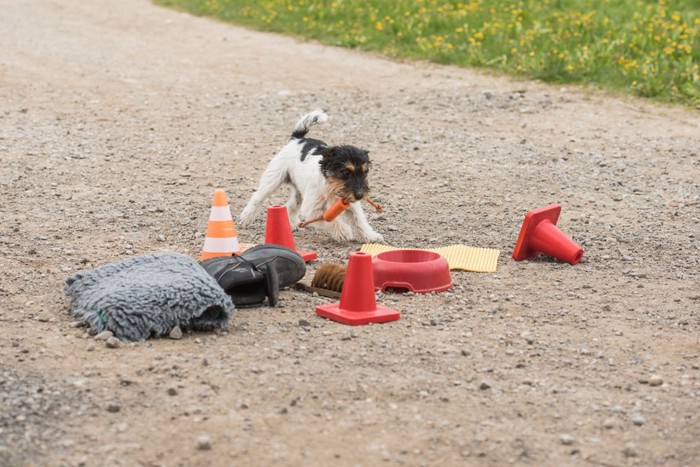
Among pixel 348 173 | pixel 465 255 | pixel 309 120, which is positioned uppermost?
pixel 309 120

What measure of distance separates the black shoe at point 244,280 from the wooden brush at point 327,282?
348 millimetres

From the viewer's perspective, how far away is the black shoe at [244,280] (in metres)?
5.43

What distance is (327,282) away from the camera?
582 cm

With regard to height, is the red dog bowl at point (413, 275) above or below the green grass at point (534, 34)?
below

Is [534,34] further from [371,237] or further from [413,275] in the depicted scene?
[413,275]

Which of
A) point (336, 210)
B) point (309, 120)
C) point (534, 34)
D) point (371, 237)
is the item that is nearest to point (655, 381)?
point (336, 210)

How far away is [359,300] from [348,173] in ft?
5.07

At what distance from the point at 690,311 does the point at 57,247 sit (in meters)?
3.76

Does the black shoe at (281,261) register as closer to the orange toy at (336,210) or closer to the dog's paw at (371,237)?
the orange toy at (336,210)

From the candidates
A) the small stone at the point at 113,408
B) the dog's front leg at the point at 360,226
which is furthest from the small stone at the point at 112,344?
the dog's front leg at the point at 360,226

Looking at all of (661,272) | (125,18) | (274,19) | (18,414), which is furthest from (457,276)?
(125,18)

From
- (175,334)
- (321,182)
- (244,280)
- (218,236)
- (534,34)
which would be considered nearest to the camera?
(175,334)

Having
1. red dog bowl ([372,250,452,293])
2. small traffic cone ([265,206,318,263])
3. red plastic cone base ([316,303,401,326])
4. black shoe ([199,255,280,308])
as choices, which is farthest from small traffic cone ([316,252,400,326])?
small traffic cone ([265,206,318,263])

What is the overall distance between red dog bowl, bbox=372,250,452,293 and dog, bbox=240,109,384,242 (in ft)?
2.94
